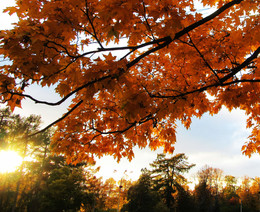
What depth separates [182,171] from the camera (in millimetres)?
37906

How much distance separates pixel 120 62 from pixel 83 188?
23.4 meters

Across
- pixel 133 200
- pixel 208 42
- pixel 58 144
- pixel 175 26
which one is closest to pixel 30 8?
pixel 175 26

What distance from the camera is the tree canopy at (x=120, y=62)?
225cm

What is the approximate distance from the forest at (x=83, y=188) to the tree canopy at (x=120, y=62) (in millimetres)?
10322

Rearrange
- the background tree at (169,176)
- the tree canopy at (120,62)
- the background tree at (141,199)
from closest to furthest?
1. the tree canopy at (120,62)
2. the background tree at (141,199)
3. the background tree at (169,176)

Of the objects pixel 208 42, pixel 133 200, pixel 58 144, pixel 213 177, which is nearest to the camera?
pixel 208 42

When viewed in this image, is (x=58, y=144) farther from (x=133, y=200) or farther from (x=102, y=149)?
(x=133, y=200)

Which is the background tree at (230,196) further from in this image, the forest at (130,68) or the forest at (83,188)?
the forest at (130,68)

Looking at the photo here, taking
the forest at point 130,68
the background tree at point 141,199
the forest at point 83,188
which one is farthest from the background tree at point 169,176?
the forest at point 130,68

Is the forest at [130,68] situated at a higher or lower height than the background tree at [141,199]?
higher

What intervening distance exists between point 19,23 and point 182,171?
40.4 meters

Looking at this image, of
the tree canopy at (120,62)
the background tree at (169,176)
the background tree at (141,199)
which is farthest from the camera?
the background tree at (169,176)

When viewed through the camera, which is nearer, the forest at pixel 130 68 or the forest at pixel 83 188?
the forest at pixel 130 68

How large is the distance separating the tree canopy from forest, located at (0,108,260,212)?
10.3 metres
